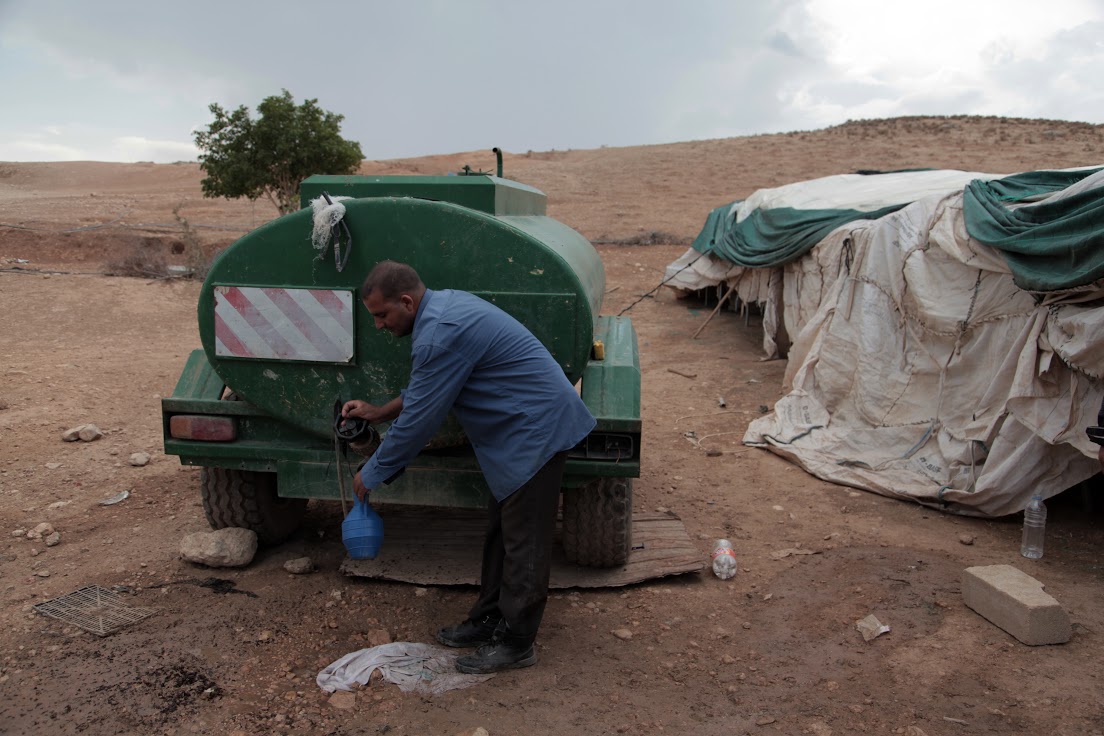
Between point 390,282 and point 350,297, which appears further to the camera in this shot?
point 350,297

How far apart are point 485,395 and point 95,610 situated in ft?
6.86

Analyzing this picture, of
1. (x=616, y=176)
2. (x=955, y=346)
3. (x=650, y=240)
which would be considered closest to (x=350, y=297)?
(x=955, y=346)

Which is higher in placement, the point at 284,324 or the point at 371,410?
the point at 284,324

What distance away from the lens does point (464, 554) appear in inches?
165

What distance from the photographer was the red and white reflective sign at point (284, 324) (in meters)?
3.44


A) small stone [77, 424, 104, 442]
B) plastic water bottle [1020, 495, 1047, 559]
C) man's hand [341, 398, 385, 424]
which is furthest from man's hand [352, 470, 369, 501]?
small stone [77, 424, 104, 442]

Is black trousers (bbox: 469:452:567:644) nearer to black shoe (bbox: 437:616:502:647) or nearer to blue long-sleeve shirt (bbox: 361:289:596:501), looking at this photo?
blue long-sleeve shirt (bbox: 361:289:596:501)

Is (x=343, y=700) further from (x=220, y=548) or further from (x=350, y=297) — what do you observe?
(x=350, y=297)

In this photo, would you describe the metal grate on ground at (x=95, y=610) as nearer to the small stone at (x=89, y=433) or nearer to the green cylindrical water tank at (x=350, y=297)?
the green cylindrical water tank at (x=350, y=297)

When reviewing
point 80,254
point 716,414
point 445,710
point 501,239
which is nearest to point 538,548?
point 445,710

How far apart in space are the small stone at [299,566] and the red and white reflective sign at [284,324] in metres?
1.13

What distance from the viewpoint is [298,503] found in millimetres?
4469

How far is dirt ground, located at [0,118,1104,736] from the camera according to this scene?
296 centimetres

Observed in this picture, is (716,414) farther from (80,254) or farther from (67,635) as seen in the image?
(80,254)
